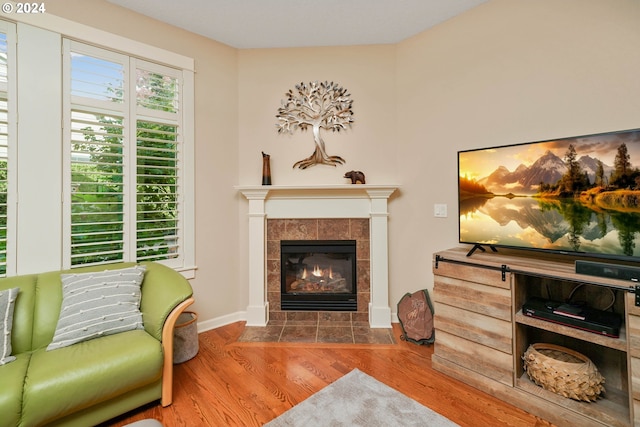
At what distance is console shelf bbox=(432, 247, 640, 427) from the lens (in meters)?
1.48

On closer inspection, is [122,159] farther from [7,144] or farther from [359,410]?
[359,410]

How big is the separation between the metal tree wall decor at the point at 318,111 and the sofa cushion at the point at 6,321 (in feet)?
7.68

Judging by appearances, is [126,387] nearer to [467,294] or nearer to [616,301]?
[467,294]

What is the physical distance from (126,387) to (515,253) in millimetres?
2770

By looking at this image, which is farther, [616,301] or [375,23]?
[375,23]

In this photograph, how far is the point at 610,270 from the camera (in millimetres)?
1459

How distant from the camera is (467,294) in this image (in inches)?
77.0

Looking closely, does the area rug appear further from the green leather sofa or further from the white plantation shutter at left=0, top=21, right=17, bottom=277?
the white plantation shutter at left=0, top=21, right=17, bottom=277

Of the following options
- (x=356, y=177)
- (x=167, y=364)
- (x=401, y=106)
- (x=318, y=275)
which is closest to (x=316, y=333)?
(x=318, y=275)

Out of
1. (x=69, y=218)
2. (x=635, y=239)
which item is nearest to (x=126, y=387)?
(x=69, y=218)

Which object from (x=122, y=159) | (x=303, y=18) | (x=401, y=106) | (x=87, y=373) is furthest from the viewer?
(x=401, y=106)

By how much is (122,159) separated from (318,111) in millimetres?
1921

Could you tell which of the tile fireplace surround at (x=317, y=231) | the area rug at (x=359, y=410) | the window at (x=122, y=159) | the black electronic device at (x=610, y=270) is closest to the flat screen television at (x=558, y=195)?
the black electronic device at (x=610, y=270)

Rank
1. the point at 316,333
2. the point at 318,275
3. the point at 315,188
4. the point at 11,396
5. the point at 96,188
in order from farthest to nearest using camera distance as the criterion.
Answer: the point at 318,275 < the point at 315,188 < the point at 316,333 < the point at 96,188 < the point at 11,396
